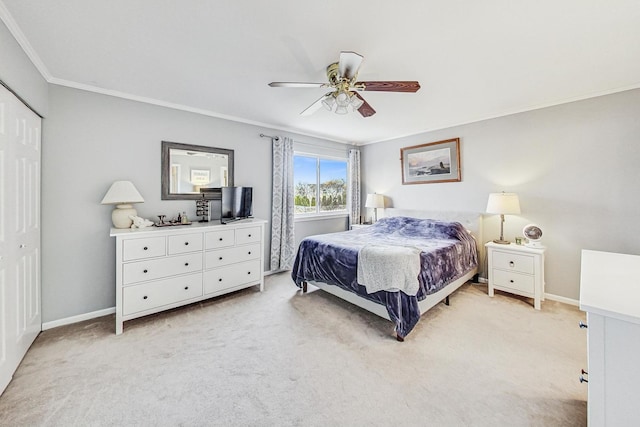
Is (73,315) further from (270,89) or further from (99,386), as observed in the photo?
(270,89)

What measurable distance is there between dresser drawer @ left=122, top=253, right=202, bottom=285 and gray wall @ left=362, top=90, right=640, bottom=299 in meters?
4.04

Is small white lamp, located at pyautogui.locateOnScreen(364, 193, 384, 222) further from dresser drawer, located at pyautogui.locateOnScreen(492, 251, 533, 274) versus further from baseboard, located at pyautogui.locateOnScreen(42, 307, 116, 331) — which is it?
baseboard, located at pyautogui.locateOnScreen(42, 307, 116, 331)

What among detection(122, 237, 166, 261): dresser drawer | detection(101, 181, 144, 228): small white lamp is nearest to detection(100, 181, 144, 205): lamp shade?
detection(101, 181, 144, 228): small white lamp

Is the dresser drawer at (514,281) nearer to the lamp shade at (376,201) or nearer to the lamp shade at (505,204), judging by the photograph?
the lamp shade at (505,204)

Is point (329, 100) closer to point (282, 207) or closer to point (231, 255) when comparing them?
point (231, 255)

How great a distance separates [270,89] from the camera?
2.74 m

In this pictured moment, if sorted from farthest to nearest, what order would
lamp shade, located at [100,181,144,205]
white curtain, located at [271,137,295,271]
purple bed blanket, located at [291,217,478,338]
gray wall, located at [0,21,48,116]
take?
white curtain, located at [271,137,295,271]
lamp shade, located at [100,181,144,205]
purple bed blanket, located at [291,217,478,338]
gray wall, located at [0,21,48,116]

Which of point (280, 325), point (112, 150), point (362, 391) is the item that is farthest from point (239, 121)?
point (362, 391)

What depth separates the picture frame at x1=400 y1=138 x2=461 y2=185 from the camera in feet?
13.4

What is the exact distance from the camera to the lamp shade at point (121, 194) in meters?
2.58

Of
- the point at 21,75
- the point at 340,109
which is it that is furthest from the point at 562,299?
the point at 21,75

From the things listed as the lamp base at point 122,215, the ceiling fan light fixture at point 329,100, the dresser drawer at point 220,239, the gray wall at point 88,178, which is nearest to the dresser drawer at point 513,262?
the ceiling fan light fixture at point 329,100

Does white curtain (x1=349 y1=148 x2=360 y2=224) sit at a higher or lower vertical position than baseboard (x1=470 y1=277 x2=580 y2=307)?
higher

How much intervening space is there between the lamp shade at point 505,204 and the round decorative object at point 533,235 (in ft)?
0.83
